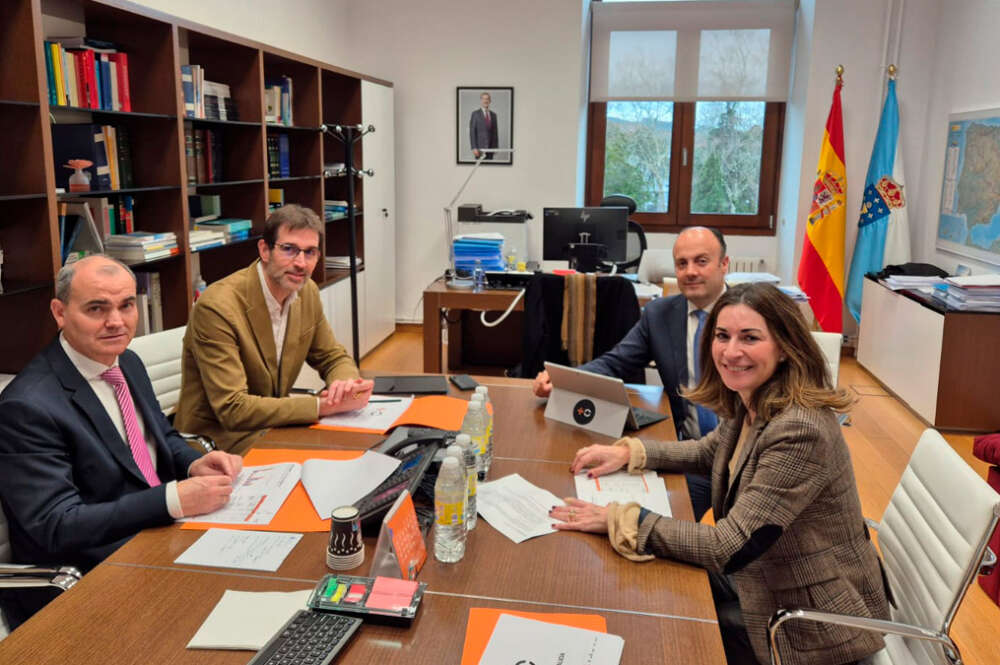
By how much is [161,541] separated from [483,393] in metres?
0.79

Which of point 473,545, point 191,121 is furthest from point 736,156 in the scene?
point 473,545

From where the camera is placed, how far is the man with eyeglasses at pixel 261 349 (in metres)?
2.29

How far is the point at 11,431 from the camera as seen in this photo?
1.63 m

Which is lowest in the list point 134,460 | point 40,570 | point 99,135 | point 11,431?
point 40,570

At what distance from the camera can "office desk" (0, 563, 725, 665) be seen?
120cm

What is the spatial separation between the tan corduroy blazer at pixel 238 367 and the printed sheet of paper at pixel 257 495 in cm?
36

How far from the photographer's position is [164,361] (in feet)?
8.80

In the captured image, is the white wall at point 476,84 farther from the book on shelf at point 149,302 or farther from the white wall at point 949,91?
the book on shelf at point 149,302

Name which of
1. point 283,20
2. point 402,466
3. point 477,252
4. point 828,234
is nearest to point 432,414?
point 402,466

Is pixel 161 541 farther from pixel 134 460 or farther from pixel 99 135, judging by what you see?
pixel 99 135

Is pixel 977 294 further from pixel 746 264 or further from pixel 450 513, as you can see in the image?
pixel 450 513

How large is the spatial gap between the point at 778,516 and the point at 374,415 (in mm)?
1202

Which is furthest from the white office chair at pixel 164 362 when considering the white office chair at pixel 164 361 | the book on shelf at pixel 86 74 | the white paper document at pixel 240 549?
the white paper document at pixel 240 549

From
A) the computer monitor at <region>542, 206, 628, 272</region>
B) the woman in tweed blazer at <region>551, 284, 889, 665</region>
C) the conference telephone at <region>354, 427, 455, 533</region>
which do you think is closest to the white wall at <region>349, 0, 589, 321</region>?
the computer monitor at <region>542, 206, 628, 272</region>
